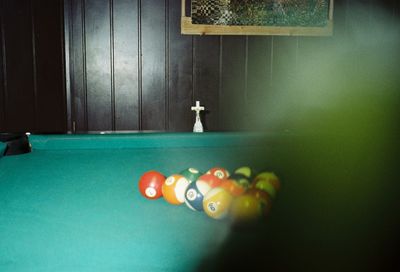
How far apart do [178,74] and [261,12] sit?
83 centimetres

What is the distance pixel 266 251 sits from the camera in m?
0.77

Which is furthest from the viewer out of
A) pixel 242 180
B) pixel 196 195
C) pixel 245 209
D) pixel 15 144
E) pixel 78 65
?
pixel 78 65

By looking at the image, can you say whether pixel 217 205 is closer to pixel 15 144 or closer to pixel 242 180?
pixel 242 180

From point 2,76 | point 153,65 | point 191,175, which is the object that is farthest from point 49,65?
point 191,175

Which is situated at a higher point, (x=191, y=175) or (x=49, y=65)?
(x=49, y=65)

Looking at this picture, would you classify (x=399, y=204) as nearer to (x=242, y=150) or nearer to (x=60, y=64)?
(x=242, y=150)

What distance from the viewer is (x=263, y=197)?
0.98 meters

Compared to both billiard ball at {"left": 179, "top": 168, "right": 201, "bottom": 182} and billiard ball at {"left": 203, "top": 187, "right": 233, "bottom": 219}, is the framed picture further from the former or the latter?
billiard ball at {"left": 203, "top": 187, "right": 233, "bottom": 219}

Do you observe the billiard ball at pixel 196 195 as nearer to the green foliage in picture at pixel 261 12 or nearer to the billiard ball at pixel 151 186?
the billiard ball at pixel 151 186

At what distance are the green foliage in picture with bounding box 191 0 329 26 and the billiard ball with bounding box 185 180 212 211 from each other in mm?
2409

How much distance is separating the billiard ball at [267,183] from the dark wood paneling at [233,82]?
230 cm

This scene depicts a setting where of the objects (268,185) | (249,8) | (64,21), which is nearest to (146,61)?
(64,21)

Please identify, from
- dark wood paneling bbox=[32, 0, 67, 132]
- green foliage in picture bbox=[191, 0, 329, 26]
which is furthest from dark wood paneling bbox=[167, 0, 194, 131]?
dark wood paneling bbox=[32, 0, 67, 132]

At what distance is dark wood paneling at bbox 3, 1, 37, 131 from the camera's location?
333 centimetres
